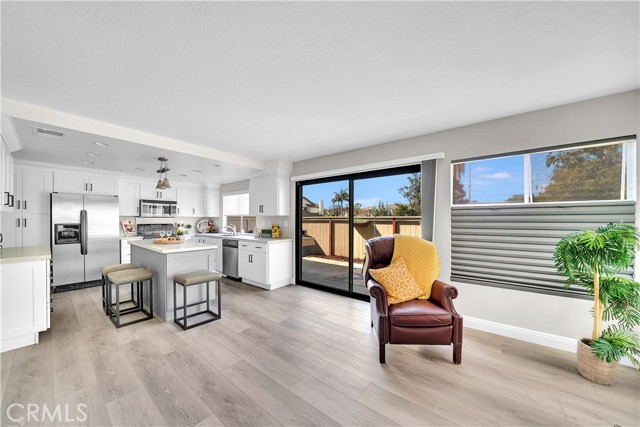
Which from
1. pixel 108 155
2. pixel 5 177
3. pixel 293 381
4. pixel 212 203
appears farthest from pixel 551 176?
pixel 212 203

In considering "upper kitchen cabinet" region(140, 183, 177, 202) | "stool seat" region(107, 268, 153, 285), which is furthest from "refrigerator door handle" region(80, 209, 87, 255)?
"stool seat" region(107, 268, 153, 285)

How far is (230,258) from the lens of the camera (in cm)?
499

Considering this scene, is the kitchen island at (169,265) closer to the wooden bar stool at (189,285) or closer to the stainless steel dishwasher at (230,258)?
the wooden bar stool at (189,285)

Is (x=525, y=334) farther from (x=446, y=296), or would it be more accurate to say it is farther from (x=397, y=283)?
(x=397, y=283)

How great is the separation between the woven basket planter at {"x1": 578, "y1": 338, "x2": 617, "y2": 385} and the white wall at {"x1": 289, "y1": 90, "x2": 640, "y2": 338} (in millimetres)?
429

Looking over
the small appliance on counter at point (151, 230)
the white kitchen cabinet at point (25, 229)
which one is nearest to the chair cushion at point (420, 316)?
the small appliance on counter at point (151, 230)

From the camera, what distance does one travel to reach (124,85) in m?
1.98

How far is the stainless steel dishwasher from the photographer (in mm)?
4883

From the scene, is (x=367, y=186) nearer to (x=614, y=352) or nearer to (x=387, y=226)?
(x=387, y=226)

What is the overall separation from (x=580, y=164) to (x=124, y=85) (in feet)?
13.4

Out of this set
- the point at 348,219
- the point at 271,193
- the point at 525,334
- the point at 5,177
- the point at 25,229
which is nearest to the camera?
the point at 525,334

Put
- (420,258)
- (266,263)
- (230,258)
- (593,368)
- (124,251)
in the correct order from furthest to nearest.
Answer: (230,258), (124,251), (266,263), (420,258), (593,368)

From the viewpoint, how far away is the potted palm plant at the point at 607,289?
1793 mm

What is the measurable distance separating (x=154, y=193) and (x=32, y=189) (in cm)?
184
